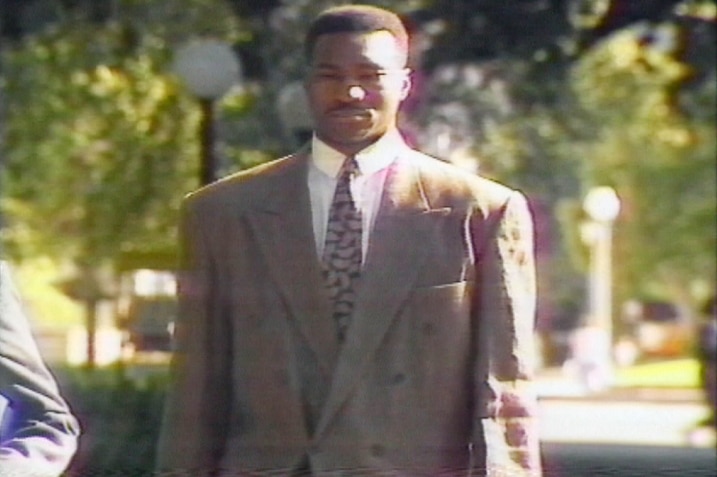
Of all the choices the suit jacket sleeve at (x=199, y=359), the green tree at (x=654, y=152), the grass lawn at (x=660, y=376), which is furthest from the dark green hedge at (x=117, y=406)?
the grass lawn at (x=660, y=376)

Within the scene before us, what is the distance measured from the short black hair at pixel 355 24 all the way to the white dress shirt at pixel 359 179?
0.45 ft

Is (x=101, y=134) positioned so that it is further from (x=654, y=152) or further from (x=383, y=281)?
(x=383, y=281)

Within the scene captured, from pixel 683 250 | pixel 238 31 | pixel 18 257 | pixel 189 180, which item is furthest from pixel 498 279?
pixel 683 250

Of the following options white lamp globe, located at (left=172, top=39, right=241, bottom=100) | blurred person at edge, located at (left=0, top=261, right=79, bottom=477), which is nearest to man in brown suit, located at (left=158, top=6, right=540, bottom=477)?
blurred person at edge, located at (left=0, top=261, right=79, bottom=477)

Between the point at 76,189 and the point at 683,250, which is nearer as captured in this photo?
the point at 76,189

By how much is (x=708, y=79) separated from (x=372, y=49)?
7500 mm

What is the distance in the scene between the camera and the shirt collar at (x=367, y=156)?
9.72 feet

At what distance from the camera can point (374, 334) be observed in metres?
2.91

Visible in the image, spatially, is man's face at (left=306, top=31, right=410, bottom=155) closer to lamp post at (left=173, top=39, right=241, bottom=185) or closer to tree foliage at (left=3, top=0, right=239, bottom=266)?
lamp post at (left=173, top=39, right=241, bottom=185)

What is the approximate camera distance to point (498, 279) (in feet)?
9.62

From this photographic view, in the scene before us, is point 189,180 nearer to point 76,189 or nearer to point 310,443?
point 76,189

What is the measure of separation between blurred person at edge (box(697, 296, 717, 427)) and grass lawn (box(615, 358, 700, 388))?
6.89m

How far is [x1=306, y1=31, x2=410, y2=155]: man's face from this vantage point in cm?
295

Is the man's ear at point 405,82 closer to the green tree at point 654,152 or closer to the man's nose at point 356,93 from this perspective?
the man's nose at point 356,93
